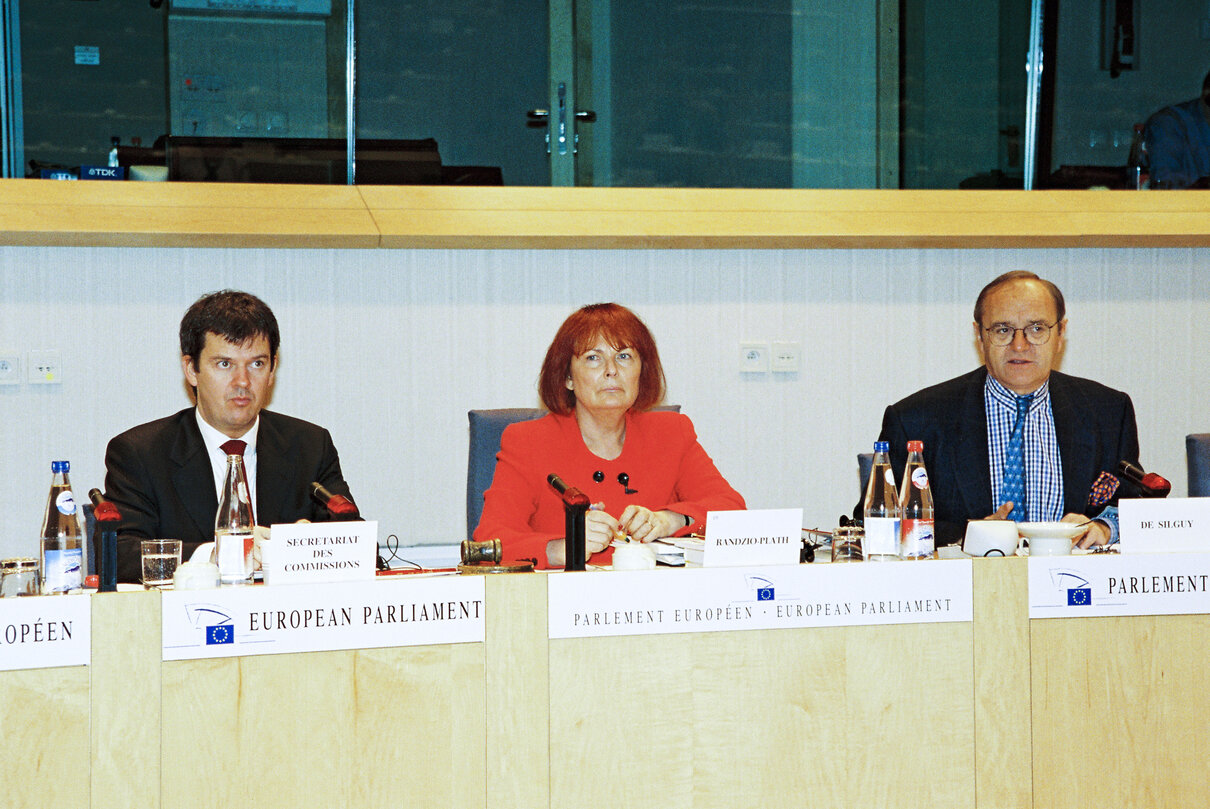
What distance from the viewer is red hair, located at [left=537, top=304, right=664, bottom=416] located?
2.41 metres

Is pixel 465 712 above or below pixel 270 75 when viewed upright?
below

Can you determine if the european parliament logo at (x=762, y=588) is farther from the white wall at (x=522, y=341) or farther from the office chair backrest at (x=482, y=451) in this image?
the white wall at (x=522, y=341)

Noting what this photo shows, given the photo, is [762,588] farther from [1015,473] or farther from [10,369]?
[10,369]

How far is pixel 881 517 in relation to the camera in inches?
70.1

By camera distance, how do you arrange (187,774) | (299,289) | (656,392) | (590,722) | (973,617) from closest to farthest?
1. (187,774)
2. (590,722)
3. (973,617)
4. (656,392)
5. (299,289)

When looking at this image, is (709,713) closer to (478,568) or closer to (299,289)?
(478,568)

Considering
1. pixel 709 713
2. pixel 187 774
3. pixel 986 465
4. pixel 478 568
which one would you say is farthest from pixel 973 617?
pixel 187 774

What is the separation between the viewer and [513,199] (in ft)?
11.2

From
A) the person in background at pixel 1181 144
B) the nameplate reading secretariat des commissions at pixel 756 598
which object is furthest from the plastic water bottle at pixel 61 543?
the person in background at pixel 1181 144

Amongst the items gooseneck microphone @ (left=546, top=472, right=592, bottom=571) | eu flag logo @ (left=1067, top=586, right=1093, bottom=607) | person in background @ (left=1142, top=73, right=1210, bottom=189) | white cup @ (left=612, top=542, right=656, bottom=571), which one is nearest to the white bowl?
eu flag logo @ (left=1067, top=586, right=1093, bottom=607)

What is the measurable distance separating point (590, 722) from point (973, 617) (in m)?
0.60

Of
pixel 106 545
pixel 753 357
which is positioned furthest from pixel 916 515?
pixel 753 357

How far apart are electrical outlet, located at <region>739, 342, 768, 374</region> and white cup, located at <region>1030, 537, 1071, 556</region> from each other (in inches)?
75.1

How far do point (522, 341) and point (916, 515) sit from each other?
6.30 ft
